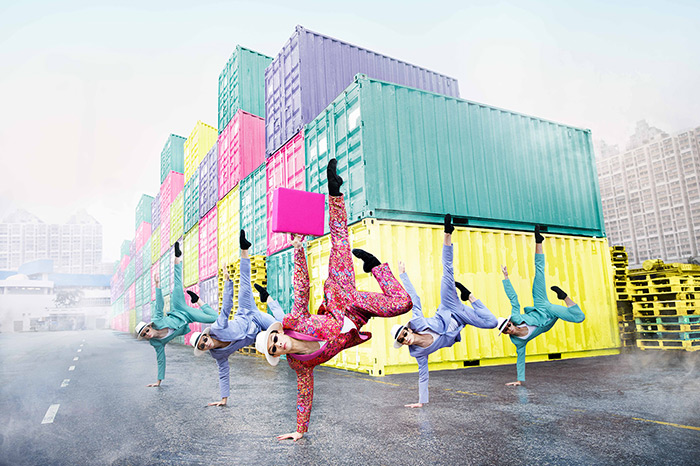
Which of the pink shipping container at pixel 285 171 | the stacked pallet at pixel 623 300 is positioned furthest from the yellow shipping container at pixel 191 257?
the stacked pallet at pixel 623 300

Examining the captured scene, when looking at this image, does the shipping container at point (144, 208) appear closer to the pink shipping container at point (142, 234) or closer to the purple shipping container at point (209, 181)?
the pink shipping container at point (142, 234)

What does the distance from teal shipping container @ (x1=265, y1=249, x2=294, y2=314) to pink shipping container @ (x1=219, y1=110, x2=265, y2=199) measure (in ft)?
15.6

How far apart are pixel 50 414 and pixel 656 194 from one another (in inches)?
1723

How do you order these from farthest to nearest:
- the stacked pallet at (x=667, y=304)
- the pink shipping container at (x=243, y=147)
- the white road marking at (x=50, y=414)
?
1. the pink shipping container at (x=243, y=147)
2. the stacked pallet at (x=667, y=304)
3. the white road marking at (x=50, y=414)

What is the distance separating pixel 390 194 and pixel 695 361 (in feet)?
24.4

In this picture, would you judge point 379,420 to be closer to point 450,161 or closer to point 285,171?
point 450,161

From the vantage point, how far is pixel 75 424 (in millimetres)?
5242

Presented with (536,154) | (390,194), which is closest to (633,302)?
(536,154)

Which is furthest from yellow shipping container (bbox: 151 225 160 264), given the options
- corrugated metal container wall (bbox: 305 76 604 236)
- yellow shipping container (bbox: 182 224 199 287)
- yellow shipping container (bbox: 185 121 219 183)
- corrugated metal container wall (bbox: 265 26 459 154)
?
corrugated metal container wall (bbox: 305 76 604 236)

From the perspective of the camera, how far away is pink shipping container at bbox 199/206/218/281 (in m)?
17.8

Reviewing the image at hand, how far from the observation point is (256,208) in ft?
45.8

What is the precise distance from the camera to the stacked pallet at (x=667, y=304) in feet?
33.7

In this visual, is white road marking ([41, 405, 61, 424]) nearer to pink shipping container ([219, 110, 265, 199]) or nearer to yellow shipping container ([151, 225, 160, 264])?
pink shipping container ([219, 110, 265, 199])

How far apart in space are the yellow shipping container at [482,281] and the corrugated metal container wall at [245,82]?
8753 mm
